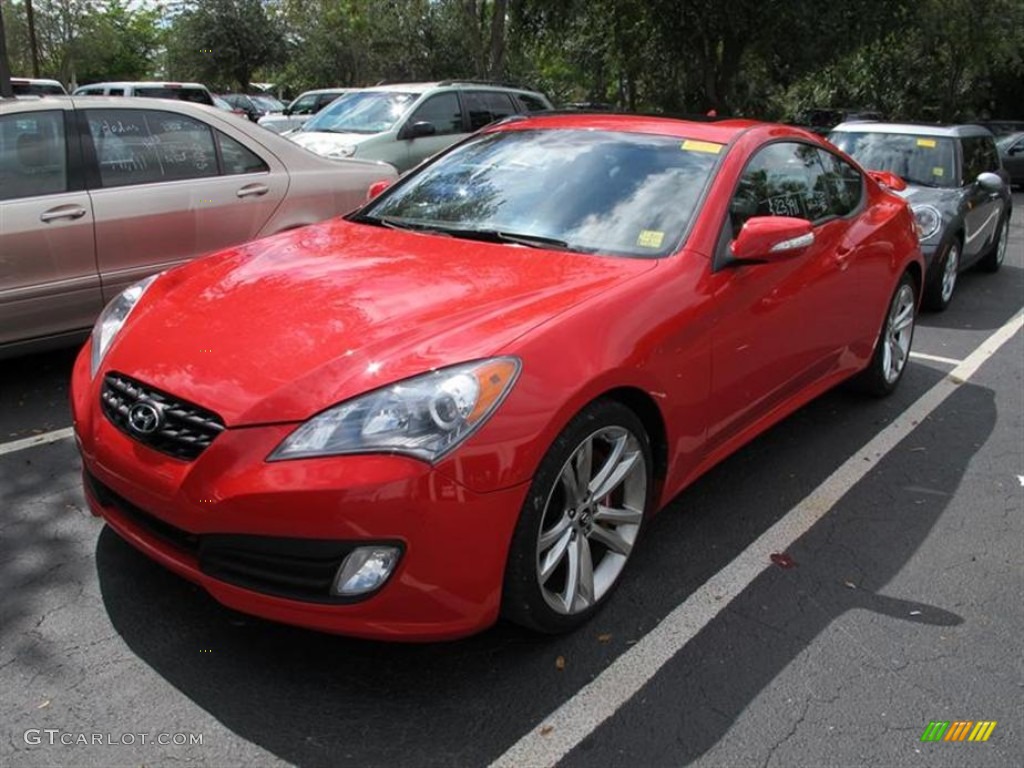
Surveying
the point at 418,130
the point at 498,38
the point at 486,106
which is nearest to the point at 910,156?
the point at 418,130

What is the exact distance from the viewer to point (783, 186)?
3938 millimetres

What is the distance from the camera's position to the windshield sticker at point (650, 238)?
10.5ft

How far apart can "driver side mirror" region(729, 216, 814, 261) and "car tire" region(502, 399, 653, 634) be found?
833 millimetres

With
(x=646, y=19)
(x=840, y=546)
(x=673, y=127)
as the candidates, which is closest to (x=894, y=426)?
(x=840, y=546)

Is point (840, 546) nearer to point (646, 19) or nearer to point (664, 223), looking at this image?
point (664, 223)

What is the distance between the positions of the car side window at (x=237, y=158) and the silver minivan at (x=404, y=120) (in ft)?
13.8

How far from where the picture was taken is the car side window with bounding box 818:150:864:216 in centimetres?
438

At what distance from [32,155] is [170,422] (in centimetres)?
296

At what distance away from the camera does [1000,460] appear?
169 inches

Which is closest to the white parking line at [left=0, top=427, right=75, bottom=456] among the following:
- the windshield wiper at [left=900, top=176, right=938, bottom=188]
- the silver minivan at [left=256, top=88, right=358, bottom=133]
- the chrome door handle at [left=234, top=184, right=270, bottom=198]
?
the chrome door handle at [left=234, top=184, right=270, bottom=198]

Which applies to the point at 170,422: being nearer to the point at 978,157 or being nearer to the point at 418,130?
the point at 418,130

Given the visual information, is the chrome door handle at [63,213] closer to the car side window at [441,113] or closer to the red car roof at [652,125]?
the red car roof at [652,125]

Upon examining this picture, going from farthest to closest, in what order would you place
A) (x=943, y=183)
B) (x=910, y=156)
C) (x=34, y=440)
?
(x=910, y=156)
(x=943, y=183)
(x=34, y=440)

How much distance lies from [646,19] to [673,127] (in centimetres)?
1792
